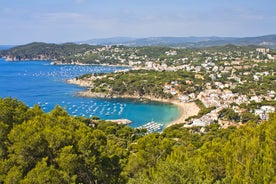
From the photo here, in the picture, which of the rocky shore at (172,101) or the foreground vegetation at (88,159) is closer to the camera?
the foreground vegetation at (88,159)

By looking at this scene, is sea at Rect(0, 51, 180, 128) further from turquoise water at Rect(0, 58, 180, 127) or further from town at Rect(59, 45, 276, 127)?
town at Rect(59, 45, 276, 127)

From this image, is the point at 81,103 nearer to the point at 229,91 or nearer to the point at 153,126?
the point at 153,126

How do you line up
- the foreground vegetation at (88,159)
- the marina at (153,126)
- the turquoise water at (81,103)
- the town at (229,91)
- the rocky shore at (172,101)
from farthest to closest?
the turquoise water at (81,103) → the rocky shore at (172,101) → the town at (229,91) → the marina at (153,126) → the foreground vegetation at (88,159)

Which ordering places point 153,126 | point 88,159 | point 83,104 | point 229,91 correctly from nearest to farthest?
1. point 88,159
2. point 153,126
3. point 83,104
4. point 229,91

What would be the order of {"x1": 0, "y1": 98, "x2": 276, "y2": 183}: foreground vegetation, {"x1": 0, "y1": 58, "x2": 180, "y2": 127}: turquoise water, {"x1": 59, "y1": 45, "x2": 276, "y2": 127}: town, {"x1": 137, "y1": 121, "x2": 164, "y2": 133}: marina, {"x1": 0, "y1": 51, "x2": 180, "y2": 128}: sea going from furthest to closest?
{"x1": 0, "y1": 58, "x2": 180, "y2": 127}: turquoise water → {"x1": 0, "y1": 51, "x2": 180, "y2": 128}: sea → {"x1": 59, "y1": 45, "x2": 276, "y2": 127}: town → {"x1": 137, "y1": 121, "x2": 164, "y2": 133}: marina → {"x1": 0, "y1": 98, "x2": 276, "y2": 183}: foreground vegetation

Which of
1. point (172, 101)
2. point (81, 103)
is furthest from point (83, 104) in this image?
point (172, 101)

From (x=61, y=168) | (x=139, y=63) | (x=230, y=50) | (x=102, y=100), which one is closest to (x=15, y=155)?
(x=61, y=168)

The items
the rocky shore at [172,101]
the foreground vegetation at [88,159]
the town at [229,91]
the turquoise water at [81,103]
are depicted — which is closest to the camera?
the foreground vegetation at [88,159]

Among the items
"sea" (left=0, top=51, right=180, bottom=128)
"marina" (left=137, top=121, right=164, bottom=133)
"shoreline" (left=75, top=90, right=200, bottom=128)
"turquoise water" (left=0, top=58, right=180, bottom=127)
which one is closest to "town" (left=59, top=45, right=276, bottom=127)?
"shoreline" (left=75, top=90, right=200, bottom=128)

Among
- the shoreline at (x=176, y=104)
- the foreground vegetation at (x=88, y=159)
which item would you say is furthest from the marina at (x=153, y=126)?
the foreground vegetation at (x=88, y=159)

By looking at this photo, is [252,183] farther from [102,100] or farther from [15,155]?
[102,100]

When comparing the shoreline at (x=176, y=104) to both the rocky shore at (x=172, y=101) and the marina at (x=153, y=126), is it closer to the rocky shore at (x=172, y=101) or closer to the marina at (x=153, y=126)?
the rocky shore at (x=172, y=101)

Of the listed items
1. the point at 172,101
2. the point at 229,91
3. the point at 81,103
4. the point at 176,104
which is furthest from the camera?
the point at 229,91
